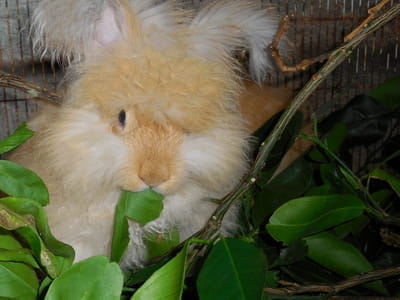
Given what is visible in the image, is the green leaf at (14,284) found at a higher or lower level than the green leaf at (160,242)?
higher

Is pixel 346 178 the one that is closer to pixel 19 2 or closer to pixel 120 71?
pixel 120 71

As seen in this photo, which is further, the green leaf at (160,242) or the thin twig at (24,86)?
the green leaf at (160,242)

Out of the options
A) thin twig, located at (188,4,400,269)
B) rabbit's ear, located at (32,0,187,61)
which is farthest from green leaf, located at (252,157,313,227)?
rabbit's ear, located at (32,0,187,61)

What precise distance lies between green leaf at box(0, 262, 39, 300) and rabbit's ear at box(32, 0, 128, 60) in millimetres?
393

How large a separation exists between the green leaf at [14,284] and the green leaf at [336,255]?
45 cm

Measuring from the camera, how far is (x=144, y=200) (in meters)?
0.80

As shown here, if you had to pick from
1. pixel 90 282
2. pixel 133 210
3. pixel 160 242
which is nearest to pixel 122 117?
pixel 133 210

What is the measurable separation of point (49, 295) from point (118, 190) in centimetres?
34

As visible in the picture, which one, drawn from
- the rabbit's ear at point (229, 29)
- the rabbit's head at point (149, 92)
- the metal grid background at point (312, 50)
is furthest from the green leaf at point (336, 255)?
the metal grid background at point (312, 50)

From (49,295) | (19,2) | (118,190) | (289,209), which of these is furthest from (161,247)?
(19,2)

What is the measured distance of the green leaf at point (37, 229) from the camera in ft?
1.92

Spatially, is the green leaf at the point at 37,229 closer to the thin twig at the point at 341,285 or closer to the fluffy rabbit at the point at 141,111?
the fluffy rabbit at the point at 141,111

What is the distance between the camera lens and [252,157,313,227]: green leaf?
2.94 feet

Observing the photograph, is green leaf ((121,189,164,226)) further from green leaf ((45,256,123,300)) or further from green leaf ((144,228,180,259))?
green leaf ((45,256,123,300))
